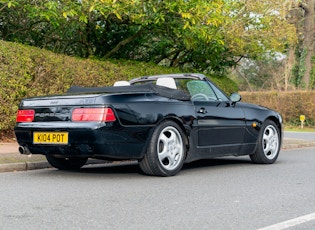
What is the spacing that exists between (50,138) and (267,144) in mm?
4015

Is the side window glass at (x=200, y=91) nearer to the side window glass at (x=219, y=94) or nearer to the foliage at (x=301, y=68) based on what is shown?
the side window glass at (x=219, y=94)

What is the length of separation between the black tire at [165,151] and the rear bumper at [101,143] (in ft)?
0.47

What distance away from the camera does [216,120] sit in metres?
8.41

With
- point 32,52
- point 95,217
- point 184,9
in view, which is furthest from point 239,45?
point 95,217

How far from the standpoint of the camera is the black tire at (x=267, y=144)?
941 cm

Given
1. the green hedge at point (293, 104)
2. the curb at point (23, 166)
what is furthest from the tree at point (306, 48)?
the curb at point (23, 166)

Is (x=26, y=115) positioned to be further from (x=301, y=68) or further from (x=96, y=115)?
(x=301, y=68)

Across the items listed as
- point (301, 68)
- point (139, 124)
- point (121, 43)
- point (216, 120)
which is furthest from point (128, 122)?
point (301, 68)

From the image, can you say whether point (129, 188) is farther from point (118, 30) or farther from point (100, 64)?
point (118, 30)

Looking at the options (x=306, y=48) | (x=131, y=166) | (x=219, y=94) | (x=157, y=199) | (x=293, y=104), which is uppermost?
(x=306, y=48)

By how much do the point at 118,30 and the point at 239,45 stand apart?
4.16 meters

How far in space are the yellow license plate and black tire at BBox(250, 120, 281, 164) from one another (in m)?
3.65

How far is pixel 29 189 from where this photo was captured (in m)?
6.46

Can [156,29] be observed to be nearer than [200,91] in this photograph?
No
